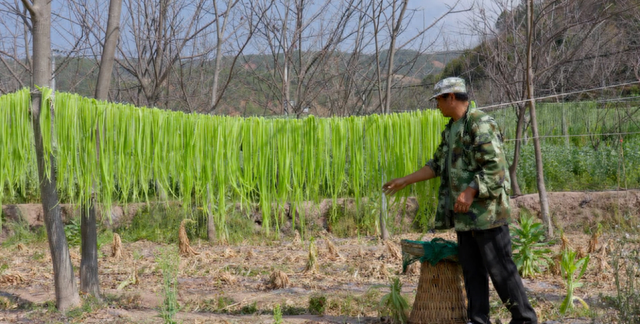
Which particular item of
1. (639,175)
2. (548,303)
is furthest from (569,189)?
(548,303)

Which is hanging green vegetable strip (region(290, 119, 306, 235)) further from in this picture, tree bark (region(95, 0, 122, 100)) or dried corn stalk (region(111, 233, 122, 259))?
dried corn stalk (region(111, 233, 122, 259))

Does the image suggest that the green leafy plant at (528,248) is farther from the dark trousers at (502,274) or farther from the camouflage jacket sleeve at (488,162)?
the camouflage jacket sleeve at (488,162)

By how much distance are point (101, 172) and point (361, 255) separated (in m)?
3.15

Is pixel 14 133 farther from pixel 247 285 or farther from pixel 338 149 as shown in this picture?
pixel 247 285

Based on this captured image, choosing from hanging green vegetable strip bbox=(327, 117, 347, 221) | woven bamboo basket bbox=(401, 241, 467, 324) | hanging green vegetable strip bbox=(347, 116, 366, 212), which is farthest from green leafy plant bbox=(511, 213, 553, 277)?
hanging green vegetable strip bbox=(327, 117, 347, 221)

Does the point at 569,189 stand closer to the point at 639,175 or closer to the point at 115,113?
Answer: the point at 639,175

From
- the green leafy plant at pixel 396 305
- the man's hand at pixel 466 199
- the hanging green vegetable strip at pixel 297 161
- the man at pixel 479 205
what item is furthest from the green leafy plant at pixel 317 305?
the man's hand at pixel 466 199

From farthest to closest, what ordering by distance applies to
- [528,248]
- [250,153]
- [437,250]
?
[528,248], [250,153], [437,250]

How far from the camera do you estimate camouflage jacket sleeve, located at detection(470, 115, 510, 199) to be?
2764mm

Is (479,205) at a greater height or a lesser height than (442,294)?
greater

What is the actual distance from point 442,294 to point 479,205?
0.67 metres

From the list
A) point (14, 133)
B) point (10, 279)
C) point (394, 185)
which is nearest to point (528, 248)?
point (394, 185)

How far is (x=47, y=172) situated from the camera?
127 inches

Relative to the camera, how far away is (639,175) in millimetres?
7734
